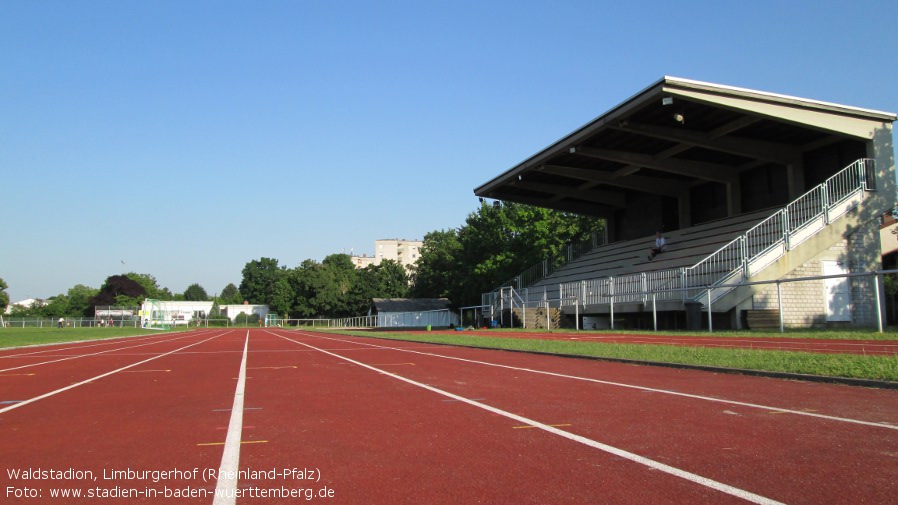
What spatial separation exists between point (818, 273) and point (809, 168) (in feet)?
24.9

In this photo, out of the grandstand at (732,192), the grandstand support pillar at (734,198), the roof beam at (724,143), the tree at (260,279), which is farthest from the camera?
the tree at (260,279)

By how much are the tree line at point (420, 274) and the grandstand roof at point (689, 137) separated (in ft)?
37.1

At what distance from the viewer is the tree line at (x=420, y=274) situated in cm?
A: 5012

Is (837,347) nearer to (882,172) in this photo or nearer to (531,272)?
(882,172)

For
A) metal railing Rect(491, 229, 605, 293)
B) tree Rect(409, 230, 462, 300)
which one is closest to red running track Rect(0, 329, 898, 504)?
metal railing Rect(491, 229, 605, 293)

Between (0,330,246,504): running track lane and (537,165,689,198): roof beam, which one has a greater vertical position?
(537,165,689,198): roof beam

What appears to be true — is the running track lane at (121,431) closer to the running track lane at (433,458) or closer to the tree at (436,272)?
the running track lane at (433,458)

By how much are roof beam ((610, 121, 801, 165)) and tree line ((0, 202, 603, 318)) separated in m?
21.5

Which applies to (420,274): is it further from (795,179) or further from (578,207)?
(795,179)

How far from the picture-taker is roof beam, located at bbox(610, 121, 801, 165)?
2728 centimetres

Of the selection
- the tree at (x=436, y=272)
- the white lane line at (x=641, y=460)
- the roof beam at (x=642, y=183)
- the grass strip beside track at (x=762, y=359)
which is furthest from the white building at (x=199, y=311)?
the white lane line at (x=641, y=460)

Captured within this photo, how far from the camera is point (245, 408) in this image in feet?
25.0

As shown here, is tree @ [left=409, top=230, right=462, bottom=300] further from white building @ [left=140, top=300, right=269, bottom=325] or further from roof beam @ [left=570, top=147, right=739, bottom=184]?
white building @ [left=140, top=300, right=269, bottom=325]

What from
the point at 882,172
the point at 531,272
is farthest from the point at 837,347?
the point at 531,272
